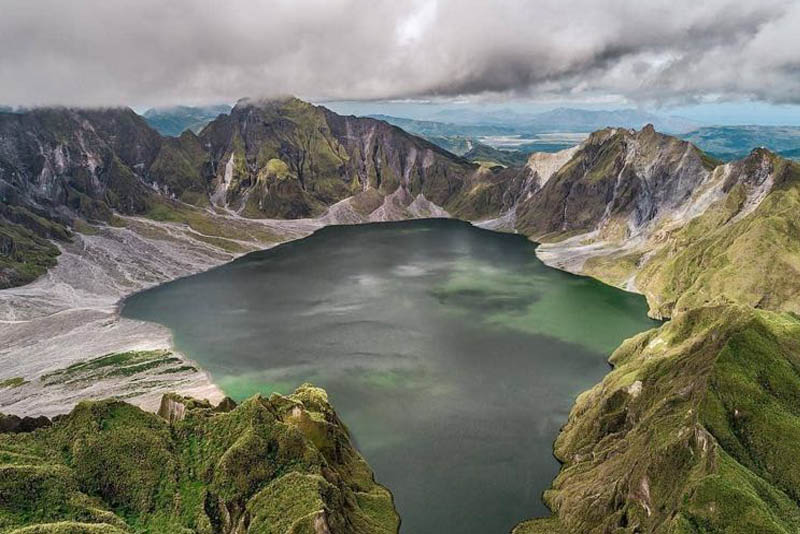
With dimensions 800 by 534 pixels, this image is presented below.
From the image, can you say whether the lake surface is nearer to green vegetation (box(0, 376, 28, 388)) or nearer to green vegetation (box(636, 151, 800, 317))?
green vegetation (box(636, 151, 800, 317))

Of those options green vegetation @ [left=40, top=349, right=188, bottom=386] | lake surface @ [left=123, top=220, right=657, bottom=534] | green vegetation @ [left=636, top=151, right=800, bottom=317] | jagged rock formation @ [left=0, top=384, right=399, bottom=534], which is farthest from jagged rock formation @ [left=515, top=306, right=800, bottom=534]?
green vegetation @ [left=40, top=349, right=188, bottom=386]

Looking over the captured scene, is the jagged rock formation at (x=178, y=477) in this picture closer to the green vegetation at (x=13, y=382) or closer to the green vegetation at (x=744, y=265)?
the green vegetation at (x=13, y=382)

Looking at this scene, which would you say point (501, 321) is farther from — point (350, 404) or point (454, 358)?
point (350, 404)

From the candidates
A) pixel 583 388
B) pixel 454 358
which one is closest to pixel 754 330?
pixel 583 388

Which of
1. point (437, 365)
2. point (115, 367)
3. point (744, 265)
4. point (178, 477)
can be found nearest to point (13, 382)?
point (115, 367)

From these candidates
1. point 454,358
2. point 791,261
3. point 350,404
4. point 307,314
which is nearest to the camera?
point 350,404
